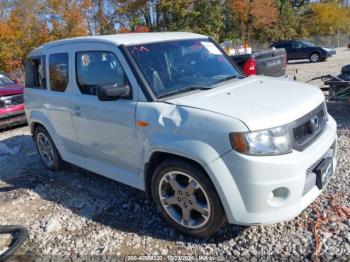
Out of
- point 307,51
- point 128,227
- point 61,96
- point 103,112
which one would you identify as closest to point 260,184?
point 128,227

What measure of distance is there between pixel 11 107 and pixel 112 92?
252 inches

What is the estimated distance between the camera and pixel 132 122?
3770 millimetres

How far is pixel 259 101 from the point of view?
11.2 feet

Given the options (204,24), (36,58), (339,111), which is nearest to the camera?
(36,58)

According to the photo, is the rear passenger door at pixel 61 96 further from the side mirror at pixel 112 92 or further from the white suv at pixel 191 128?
the side mirror at pixel 112 92

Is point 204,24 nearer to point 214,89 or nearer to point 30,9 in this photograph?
point 30,9

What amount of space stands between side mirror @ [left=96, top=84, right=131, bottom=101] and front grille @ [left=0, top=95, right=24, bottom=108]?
629cm

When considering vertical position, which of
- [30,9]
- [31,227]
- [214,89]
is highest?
[30,9]

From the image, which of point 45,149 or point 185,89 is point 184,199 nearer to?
point 185,89

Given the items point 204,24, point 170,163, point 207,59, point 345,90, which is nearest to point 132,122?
point 170,163

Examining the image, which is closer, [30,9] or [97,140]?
[97,140]

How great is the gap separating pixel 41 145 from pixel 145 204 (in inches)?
95.5

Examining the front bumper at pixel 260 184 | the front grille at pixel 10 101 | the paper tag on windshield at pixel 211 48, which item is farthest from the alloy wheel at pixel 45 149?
the front grille at pixel 10 101

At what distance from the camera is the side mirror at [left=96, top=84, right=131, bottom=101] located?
3656 millimetres
